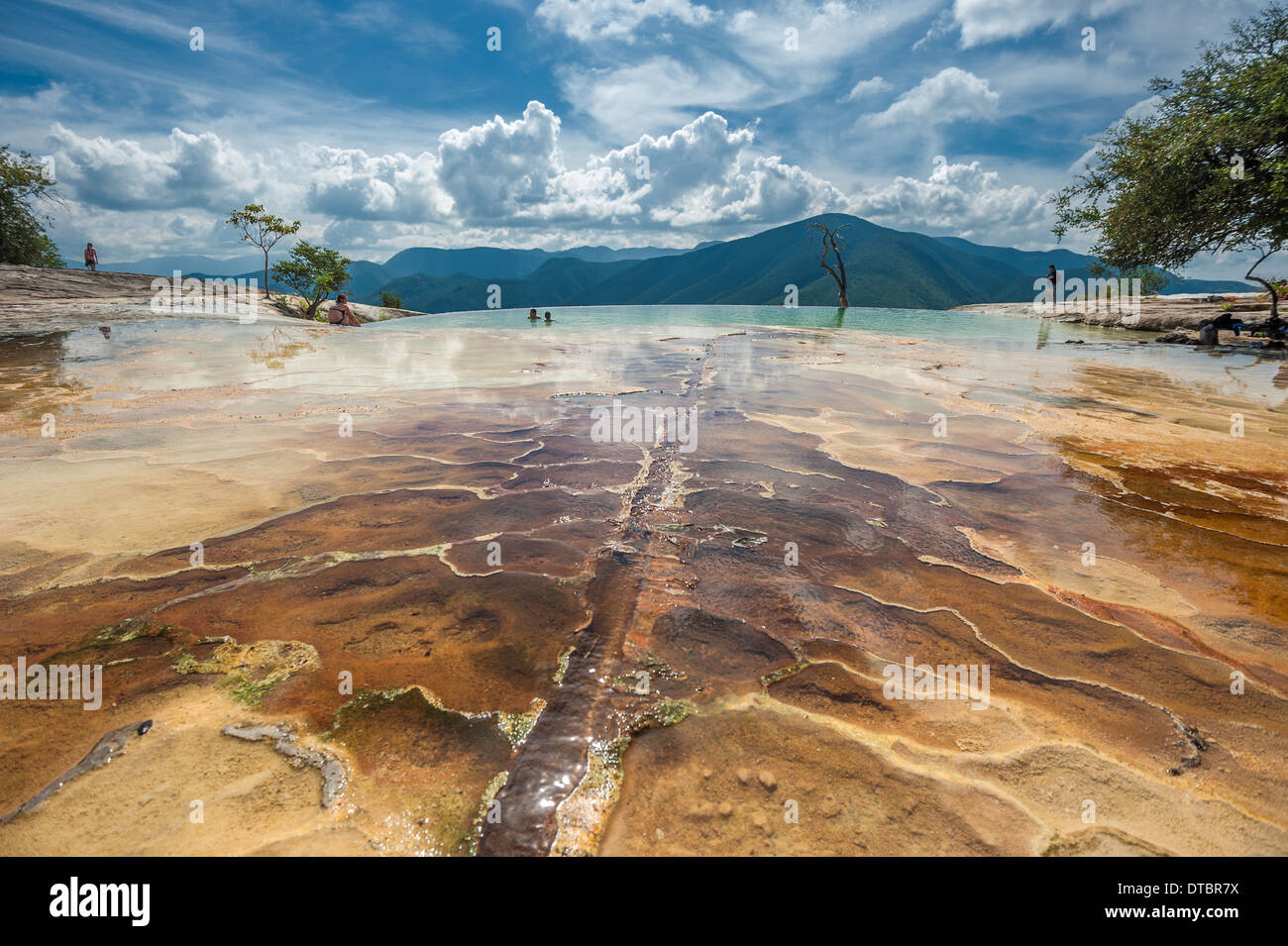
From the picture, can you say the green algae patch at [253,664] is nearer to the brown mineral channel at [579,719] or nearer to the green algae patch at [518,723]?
the green algae patch at [518,723]

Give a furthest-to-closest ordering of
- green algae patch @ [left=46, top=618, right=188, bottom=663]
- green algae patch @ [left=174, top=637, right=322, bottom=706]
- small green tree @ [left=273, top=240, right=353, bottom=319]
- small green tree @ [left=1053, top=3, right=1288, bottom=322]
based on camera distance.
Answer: small green tree @ [left=273, top=240, right=353, bottom=319]
small green tree @ [left=1053, top=3, right=1288, bottom=322]
green algae patch @ [left=46, top=618, right=188, bottom=663]
green algae patch @ [left=174, top=637, right=322, bottom=706]

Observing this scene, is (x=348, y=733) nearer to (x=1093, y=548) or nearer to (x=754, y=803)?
(x=754, y=803)

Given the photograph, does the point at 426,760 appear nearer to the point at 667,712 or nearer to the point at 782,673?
the point at 667,712

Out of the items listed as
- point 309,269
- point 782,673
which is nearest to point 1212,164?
point 782,673

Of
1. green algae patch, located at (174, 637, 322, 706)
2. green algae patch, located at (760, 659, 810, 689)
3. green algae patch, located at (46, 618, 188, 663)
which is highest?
green algae patch, located at (46, 618, 188, 663)

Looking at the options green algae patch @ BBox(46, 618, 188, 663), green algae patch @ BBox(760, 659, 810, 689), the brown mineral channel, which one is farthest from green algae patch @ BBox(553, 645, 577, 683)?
green algae patch @ BBox(46, 618, 188, 663)

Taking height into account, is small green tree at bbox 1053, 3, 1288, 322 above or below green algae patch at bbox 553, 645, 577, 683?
above

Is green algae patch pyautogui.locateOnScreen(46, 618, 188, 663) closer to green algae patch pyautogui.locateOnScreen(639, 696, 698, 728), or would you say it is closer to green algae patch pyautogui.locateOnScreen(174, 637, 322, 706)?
green algae patch pyautogui.locateOnScreen(174, 637, 322, 706)

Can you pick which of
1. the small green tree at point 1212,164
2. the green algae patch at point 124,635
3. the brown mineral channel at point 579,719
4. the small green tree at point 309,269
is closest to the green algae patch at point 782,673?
the brown mineral channel at point 579,719

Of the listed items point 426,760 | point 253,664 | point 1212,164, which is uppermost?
point 1212,164
